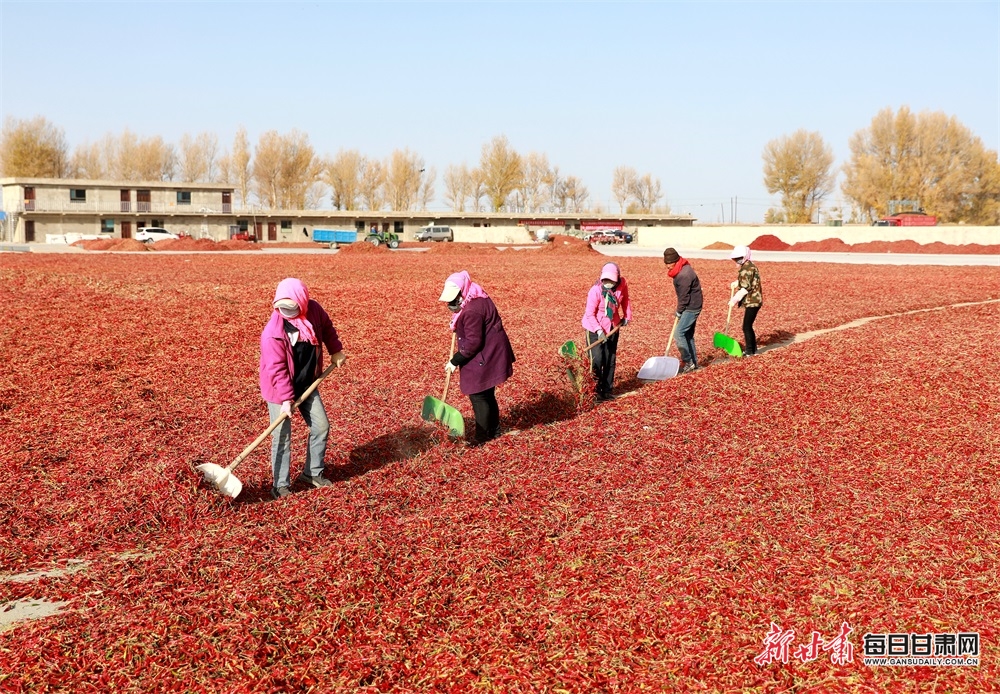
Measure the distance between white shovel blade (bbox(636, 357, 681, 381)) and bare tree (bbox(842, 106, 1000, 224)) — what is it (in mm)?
87612

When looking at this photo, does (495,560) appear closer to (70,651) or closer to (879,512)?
(70,651)

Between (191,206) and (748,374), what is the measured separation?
79.0 meters

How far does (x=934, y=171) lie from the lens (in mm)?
88375

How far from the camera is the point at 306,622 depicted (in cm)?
474

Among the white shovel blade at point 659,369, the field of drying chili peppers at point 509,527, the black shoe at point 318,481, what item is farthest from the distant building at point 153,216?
the black shoe at point 318,481

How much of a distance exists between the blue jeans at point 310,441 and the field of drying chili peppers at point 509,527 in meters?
0.23

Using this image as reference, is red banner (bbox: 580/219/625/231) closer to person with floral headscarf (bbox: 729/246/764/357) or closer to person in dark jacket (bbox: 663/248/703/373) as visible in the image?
person with floral headscarf (bbox: 729/246/764/357)

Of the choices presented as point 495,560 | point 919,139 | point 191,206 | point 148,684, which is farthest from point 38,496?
point 919,139

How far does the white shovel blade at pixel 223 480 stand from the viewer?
268 inches

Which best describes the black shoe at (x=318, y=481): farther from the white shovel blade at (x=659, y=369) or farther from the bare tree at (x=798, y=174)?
the bare tree at (x=798, y=174)

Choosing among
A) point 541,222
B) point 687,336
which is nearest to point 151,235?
point 541,222

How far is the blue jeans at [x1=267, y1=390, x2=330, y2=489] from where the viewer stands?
277 inches

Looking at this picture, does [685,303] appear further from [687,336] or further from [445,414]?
[445,414]

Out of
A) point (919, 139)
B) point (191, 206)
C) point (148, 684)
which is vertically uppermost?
point (919, 139)
